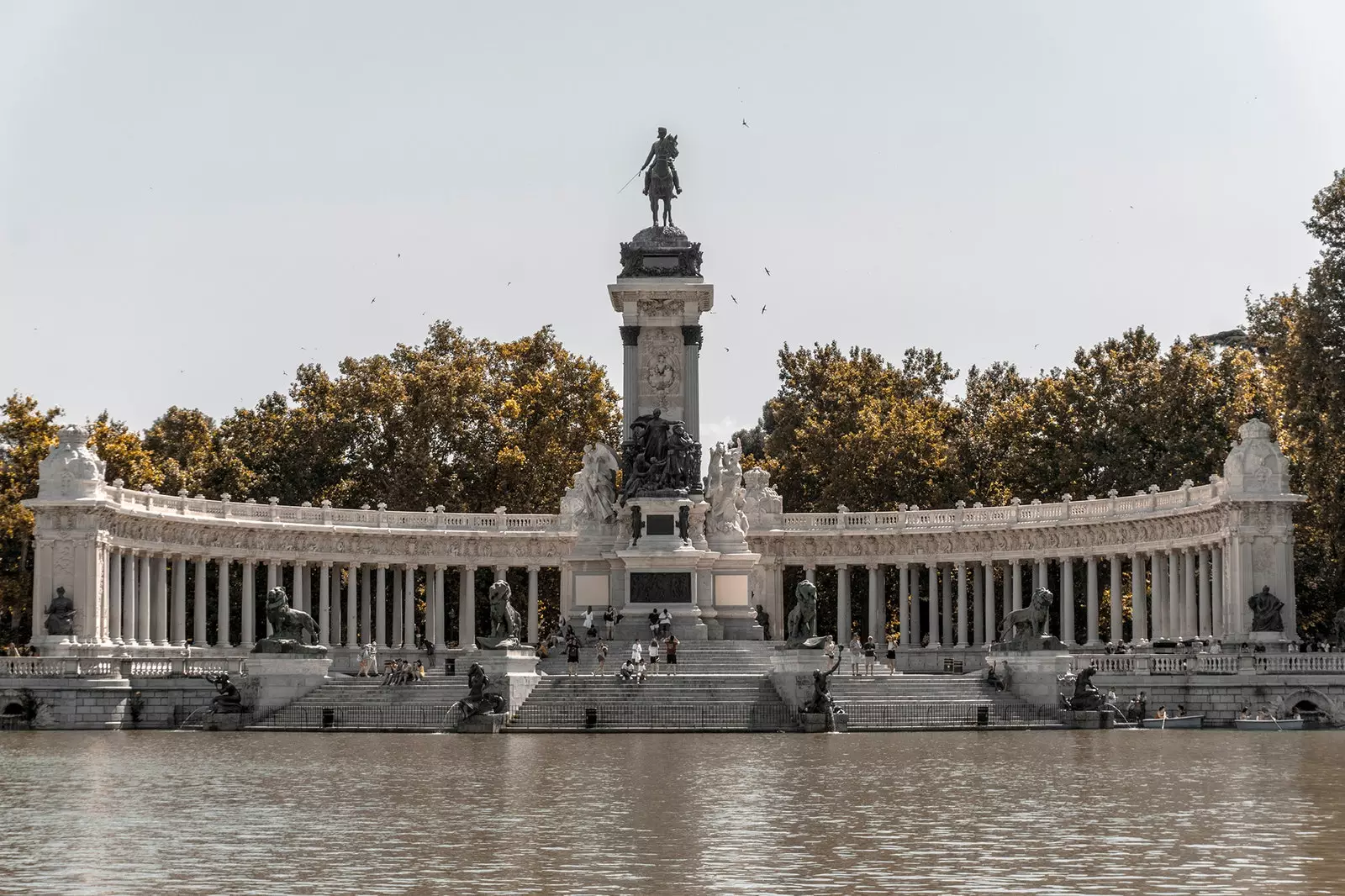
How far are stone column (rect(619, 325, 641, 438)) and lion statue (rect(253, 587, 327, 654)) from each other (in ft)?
52.8

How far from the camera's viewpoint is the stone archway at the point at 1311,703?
6216 centimetres

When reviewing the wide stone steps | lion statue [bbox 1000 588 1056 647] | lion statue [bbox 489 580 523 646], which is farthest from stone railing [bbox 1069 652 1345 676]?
lion statue [bbox 489 580 523 646]

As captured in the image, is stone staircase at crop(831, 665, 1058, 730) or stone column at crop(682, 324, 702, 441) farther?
stone column at crop(682, 324, 702, 441)

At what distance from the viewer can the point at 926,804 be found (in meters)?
33.4

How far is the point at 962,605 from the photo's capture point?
3541 inches

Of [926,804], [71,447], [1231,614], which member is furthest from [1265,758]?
[71,447]

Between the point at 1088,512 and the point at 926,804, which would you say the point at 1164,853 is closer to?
the point at 926,804

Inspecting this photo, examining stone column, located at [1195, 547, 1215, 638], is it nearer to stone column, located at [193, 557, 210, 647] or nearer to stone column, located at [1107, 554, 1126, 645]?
stone column, located at [1107, 554, 1126, 645]

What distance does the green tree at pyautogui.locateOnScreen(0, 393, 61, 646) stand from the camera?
84.5m

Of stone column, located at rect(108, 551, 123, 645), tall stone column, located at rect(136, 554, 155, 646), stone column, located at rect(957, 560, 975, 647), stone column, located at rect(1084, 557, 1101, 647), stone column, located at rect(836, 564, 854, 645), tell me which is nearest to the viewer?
stone column, located at rect(108, 551, 123, 645)

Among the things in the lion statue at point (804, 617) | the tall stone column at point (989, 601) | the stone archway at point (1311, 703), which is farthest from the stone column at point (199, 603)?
the stone archway at point (1311, 703)

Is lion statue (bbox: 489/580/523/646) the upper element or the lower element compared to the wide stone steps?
upper

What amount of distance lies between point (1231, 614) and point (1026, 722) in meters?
18.6

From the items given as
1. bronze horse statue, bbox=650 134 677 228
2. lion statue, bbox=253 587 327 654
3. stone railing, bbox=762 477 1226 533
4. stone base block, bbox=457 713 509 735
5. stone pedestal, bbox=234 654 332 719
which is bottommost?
stone base block, bbox=457 713 509 735
